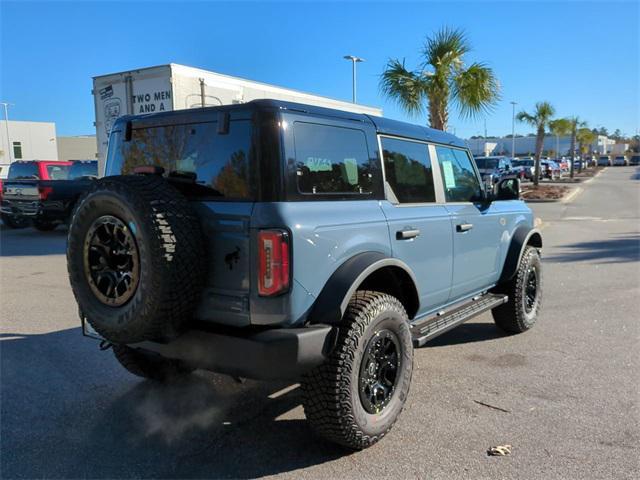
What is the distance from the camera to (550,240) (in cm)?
1240

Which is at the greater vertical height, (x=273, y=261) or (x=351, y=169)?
(x=351, y=169)

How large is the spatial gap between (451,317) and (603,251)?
7.74 m

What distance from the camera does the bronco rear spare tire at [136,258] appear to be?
2773mm

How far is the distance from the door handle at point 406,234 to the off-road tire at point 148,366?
1808 millimetres

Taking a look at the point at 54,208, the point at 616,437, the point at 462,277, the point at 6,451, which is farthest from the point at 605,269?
the point at 54,208

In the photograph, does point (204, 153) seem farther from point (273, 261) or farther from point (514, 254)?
point (514, 254)

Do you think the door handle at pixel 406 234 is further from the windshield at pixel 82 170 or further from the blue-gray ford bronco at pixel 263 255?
the windshield at pixel 82 170

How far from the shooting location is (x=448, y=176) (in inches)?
183

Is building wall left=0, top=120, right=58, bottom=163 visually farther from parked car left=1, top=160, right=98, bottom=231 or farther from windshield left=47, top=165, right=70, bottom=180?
parked car left=1, top=160, right=98, bottom=231

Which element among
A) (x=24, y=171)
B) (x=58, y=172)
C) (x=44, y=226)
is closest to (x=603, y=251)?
(x=58, y=172)

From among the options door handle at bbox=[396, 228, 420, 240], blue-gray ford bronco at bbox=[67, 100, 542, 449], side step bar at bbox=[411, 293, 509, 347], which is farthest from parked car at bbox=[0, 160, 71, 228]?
door handle at bbox=[396, 228, 420, 240]

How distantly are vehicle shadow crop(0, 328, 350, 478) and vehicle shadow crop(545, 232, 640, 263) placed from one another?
298 inches

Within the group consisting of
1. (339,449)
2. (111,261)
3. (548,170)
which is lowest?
(339,449)

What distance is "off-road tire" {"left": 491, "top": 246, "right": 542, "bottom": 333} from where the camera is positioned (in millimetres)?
5387
